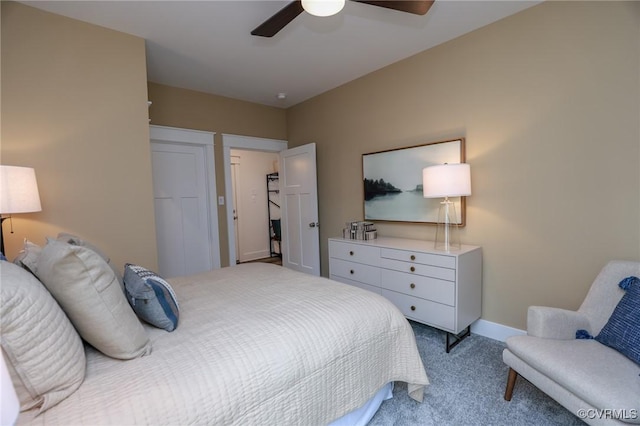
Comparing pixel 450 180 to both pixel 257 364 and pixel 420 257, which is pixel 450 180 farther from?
pixel 257 364

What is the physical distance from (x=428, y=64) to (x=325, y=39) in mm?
1013

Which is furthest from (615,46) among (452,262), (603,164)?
(452,262)

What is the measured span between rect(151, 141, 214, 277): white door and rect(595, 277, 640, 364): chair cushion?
12.2 ft

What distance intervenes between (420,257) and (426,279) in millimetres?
180

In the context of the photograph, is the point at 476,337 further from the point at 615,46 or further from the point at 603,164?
the point at 615,46

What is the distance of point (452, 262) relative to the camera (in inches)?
88.0

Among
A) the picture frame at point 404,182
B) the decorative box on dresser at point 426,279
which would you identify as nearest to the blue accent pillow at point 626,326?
the decorative box on dresser at point 426,279

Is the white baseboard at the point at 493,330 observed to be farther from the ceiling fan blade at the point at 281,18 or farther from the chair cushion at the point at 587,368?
the ceiling fan blade at the point at 281,18

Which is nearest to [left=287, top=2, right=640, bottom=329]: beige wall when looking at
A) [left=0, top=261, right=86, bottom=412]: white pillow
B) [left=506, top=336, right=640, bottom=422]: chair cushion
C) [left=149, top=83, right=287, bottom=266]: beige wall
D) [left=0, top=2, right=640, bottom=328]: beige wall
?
[left=0, top=2, right=640, bottom=328]: beige wall

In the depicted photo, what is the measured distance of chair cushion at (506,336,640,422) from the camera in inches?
47.3

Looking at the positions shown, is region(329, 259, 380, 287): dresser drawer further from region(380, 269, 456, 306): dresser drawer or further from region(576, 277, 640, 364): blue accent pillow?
region(576, 277, 640, 364): blue accent pillow

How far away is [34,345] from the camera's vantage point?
82 centimetres

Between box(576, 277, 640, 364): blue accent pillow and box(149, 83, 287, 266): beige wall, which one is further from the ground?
box(149, 83, 287, 266): beige wall

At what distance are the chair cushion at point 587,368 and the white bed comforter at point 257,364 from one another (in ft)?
1.90
